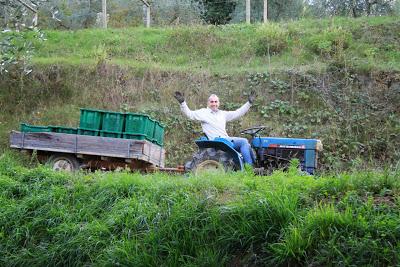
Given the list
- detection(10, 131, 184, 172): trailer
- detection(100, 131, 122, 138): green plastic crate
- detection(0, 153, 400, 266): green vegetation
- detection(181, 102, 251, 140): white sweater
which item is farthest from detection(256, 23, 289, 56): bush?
detection(0, 153, 400, 266): green vegetation

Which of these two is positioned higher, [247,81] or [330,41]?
[330,41]

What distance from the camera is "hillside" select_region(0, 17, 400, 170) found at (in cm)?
1401

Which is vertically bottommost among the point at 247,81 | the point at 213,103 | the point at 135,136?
the point at 135,136

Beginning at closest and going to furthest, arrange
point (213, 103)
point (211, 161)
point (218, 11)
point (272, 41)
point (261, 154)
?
1. point (211, 161)
2. point (261, 154)
3. point (213, 103)
4. point (272, 41)
5. point (218, 11)

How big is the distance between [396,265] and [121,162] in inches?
256

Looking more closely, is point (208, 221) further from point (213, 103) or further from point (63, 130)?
point (63, 130)

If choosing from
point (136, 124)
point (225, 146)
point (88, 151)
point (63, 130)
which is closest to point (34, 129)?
Result: point (63, 130)

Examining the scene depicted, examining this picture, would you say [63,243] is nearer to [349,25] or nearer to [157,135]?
[157,135]

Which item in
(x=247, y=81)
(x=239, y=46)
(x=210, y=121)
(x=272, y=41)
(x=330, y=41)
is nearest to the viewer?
(x=210, y=121)

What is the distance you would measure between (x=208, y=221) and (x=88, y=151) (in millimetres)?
4990

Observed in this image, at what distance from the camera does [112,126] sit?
34.9 ft

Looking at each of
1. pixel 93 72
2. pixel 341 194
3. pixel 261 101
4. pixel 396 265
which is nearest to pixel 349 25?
pixel 261 101

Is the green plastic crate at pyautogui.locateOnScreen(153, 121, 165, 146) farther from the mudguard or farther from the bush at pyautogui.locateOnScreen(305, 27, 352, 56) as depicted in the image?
the bush at pyautogui.locateOnScreen(305, 27, 352, 56)

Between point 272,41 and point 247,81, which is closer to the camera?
point 247,81
